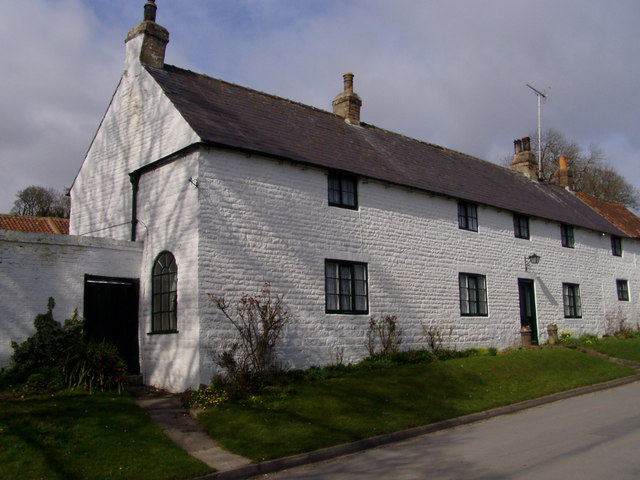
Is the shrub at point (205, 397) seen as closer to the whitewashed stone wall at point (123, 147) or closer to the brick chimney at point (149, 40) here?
the whitewashed stone wall at point (123, 147)

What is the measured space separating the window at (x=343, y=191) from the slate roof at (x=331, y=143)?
374 millimetres

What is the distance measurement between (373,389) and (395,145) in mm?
10714

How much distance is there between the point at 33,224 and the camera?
28656 millimetres

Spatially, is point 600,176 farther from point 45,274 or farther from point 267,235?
point 45,274

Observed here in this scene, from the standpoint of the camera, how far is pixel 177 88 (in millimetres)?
16484

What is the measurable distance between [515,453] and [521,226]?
611 inches

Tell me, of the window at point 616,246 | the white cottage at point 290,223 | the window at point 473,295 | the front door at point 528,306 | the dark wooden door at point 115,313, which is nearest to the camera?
the white cottage at point 290,223

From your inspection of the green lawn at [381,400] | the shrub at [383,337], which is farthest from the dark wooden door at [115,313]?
the shrub at [383,337]

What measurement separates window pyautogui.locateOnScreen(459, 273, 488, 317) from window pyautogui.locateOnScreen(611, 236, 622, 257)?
11.3m

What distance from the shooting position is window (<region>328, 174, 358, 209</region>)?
17.0 meters

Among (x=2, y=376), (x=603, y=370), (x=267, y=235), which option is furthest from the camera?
(x=603, y=370)

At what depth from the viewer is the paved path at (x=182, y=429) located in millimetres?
9461

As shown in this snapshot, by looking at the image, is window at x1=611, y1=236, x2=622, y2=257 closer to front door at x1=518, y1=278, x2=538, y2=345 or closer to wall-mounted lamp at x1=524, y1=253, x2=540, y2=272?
wall-mounted lamp at x1=524, y1=253, x2=540, y2=272

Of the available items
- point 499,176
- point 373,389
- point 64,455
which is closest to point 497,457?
point 373,389
